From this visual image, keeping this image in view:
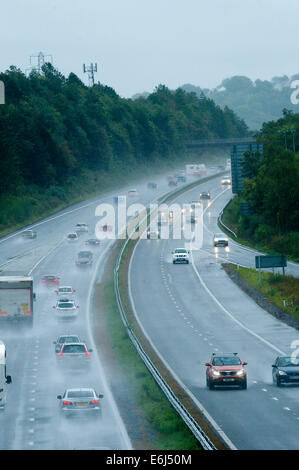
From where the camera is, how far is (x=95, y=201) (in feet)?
483

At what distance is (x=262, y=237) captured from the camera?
354 feet

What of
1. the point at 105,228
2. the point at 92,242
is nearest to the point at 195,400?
the point at 92,242

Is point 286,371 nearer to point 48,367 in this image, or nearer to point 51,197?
point 48,367

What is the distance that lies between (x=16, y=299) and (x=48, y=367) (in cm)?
1337

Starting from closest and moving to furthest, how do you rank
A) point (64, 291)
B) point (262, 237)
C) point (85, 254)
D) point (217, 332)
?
point (217, 332)
point (64, 291)
point (85, 254)
point (262, 237)

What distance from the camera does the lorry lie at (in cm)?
5822

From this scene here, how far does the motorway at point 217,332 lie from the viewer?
104ft

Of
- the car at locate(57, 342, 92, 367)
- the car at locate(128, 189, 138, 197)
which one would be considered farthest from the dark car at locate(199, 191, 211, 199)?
the car at locate(57, 342, 92, 367)

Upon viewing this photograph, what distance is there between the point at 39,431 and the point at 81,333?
26.8 meters

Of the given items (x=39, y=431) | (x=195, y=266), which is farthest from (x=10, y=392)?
(x=195, y=266)
